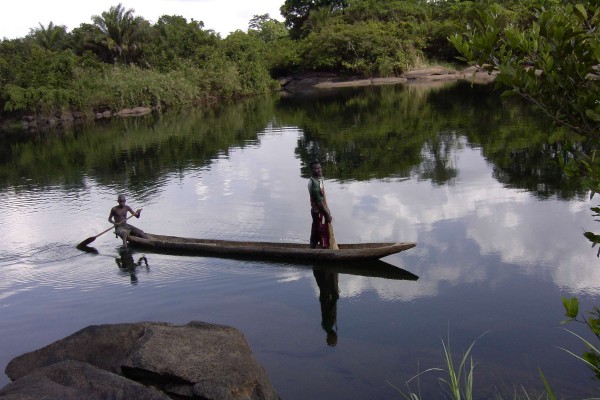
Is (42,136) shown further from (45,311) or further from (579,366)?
(579,366)

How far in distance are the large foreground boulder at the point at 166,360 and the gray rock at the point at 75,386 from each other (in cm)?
2

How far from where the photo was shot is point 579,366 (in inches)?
251

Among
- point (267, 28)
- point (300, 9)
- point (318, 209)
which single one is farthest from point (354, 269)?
point (267, 28)

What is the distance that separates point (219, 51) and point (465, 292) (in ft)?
149

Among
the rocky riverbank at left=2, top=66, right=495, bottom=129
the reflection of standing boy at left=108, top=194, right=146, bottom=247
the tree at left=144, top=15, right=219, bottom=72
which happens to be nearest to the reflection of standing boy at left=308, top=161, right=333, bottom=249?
the reflection of standing boy at left=108, top=194, right=146, bottom=247

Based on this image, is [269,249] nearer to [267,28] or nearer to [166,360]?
[166,360]

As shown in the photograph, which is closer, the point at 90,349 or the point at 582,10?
the point at 582,10

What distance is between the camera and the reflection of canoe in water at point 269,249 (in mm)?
9211

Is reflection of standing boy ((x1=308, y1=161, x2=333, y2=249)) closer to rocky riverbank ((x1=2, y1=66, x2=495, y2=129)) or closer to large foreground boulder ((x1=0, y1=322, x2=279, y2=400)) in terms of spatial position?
large foreground boulder ((x1=0, y1=322, x2=279, y2=400))

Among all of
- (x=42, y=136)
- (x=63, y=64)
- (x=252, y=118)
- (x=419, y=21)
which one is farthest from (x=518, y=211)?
(x=419, y=21)

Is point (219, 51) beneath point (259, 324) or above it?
above

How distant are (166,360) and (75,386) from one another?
0.87 metres

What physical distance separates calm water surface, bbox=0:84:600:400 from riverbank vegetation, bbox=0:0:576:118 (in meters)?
20.4

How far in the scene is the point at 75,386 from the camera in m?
5.38
